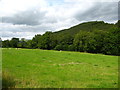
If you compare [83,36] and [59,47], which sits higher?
[83,36]

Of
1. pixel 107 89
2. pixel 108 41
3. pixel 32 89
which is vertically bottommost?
pixel 107 89

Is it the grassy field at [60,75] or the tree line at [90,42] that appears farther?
the tree line at [90,42]

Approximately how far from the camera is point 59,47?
8688 centimetres

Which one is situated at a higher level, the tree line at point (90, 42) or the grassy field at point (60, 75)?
the tree line at point (90, 42)

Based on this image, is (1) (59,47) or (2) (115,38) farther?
(1) (59,47)

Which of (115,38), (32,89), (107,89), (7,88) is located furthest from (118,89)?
(115,38)

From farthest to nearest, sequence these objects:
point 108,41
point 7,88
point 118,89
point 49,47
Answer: point 49,47
point 108,41
point 118,89
point 7,88

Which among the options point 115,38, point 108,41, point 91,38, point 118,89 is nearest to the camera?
point 118,89

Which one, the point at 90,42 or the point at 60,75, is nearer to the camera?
the point at 60,75

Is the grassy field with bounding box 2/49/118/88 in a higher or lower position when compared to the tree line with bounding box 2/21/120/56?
lower

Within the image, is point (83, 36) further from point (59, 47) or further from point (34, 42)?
point (34, 42)

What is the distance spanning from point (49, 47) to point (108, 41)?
40028 millimetres

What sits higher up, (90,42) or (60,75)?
(90,42)

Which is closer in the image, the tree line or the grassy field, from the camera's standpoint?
the grassy field
